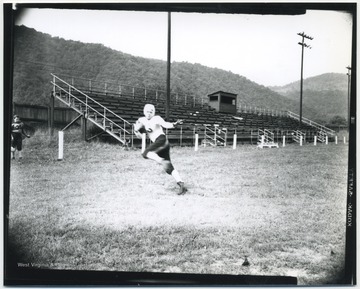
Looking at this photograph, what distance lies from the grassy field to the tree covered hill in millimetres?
572

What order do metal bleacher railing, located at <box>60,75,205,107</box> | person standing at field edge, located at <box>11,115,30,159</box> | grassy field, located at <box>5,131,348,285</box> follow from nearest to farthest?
grassy field, located at <box>5,131,348,285</box> → person standing at field edge, located at <box>11,115,30,159</box> → metal bleacher railing, located at <box>60,75,205,107</box>

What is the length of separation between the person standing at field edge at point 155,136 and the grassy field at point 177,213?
6 centimetres

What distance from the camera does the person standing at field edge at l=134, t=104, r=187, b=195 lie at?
3320mm

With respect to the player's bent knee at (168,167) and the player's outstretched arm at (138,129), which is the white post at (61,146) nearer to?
the player's outstretched arm at (138,129)

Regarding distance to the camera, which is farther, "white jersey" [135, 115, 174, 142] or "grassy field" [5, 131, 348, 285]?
"white jersey" [135, 115, 174, 142]

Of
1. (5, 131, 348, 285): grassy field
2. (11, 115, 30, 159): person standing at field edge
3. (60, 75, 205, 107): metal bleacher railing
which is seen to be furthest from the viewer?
(60, 75, 205, 107): metal bleacher railing

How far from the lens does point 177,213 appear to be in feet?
10.5

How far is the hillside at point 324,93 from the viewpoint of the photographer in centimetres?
339

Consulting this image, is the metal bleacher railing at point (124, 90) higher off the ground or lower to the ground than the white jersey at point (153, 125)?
higher

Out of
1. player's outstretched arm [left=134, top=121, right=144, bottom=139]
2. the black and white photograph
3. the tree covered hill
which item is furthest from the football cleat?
the tree covered hill

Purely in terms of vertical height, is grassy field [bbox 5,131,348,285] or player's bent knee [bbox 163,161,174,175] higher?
player's bent knee [bbox 163,161,174,175]

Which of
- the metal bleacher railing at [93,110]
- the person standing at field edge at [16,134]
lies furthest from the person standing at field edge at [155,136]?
the person standing at field edge at [16,134]

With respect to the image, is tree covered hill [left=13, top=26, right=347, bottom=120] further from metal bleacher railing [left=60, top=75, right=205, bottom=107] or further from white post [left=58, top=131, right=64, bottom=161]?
white post [left=58, top=131, right=64, bottom=161]

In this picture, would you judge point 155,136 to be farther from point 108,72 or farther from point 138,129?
point 108,72
